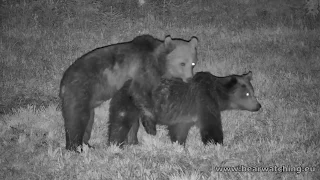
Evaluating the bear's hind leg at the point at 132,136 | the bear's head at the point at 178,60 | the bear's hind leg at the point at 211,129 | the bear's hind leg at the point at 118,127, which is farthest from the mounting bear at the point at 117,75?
the bear's hind leg at the point at 211,129

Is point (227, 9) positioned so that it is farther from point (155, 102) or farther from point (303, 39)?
point (155, 102)

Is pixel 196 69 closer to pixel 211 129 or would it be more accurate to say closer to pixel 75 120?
pixel 211 129

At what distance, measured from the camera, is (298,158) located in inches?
248

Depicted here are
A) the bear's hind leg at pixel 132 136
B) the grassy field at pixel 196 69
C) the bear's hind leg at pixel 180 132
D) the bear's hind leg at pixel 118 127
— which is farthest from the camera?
the bear's hind leg at pixel 180 132

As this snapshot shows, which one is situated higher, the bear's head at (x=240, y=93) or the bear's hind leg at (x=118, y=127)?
the bear's head at (x=240, y=93)

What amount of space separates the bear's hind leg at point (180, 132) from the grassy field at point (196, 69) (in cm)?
23

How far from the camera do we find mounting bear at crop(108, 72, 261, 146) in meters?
6.88

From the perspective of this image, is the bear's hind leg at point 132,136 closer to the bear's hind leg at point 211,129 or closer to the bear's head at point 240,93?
the bear's hind leg at point 211,129

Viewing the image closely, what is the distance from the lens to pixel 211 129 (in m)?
6.90

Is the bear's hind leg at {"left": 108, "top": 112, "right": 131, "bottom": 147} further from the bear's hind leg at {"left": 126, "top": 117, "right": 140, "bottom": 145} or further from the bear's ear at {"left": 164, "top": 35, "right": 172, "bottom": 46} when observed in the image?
the bear's ear at {"left": 164, "top": 35, "right": 172, "bottom": 46}

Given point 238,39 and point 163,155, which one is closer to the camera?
point 163,155

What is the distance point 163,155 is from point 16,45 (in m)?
8.69

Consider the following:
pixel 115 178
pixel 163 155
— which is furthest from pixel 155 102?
pixel 115 178

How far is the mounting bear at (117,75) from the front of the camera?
6691 mm
